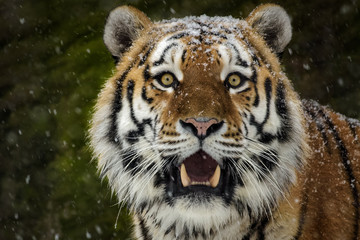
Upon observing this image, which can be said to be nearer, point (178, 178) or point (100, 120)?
point (178, 178)

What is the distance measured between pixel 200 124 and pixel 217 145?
108 mm

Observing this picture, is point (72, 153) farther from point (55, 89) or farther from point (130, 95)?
point (130, 95)

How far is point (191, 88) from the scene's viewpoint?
1.91m

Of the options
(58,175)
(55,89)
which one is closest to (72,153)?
(58,175)

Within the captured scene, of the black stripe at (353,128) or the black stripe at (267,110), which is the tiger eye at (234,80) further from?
the black stripe at (353,128)

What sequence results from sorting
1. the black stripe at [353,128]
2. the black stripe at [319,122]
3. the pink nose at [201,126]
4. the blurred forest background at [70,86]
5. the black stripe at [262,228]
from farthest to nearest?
the blurred forest background at [70,86]
the black stripe at [353,128]
the black stripe at [319,122]
the black stripe at [262,228]
the pink nose at [201,126]

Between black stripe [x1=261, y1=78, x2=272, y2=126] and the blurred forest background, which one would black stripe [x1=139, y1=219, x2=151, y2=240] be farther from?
the blurred forest background

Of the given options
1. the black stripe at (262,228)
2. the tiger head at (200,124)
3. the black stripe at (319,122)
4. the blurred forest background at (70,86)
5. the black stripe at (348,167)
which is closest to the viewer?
the tiger head at (200,124)

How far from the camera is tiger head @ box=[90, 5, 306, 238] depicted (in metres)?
1.85

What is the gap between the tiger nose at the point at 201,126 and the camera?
5.72 feet

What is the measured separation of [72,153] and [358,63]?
2493 mm

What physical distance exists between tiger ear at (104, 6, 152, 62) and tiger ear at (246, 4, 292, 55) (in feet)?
1.67

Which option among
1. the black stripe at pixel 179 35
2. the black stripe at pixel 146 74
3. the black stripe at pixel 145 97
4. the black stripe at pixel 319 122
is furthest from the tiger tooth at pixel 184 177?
the black stripe at pixel 319 122

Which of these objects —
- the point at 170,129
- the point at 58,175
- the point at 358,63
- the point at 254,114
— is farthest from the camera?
the point at 58,175
